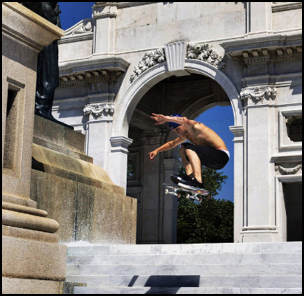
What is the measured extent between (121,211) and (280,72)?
52.0 ft

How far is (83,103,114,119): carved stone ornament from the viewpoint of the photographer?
30.6 meters

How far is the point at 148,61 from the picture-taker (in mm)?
30328

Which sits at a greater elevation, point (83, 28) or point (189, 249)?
point (83, 28)

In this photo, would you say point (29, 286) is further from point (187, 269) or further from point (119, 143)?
point (119, 143)

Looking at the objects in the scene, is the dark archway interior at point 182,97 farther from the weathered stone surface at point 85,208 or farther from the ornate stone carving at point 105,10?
the weathered stone surface at point 85,208

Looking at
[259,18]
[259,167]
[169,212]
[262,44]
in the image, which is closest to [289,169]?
[259,167]

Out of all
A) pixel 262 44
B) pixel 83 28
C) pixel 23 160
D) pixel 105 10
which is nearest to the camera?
pixel 23 160

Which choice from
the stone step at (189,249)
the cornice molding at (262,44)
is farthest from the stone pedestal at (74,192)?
the cornice molding at (262,44)

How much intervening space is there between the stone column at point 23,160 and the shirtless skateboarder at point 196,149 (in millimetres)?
4210

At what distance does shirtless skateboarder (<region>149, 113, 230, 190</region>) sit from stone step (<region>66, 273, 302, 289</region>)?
3.34m

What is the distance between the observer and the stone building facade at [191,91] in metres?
26.9

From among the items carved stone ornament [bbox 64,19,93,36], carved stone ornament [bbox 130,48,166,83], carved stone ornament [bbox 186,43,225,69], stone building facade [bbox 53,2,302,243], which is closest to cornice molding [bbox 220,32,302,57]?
stone building facade [bbox 53,2,302,243]

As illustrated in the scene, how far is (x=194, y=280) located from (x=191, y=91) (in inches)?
1088

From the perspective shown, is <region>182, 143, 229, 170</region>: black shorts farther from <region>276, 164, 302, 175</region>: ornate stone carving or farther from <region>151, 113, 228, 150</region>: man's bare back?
<region>276, 164, 302, 175</region>: ornate stone carving
